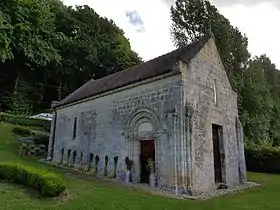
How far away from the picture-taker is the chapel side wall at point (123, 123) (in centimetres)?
1653

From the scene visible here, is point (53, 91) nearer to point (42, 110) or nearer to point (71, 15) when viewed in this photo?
point (42, 110)

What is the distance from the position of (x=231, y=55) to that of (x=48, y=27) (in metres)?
27.3

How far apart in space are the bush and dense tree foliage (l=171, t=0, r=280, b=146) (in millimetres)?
8153

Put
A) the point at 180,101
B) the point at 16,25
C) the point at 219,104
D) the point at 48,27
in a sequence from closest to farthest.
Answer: the point at 180,101 < the point at 219,104 < the point at 16,25 < the point at 48,27

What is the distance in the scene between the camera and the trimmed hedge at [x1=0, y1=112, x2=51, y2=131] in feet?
120

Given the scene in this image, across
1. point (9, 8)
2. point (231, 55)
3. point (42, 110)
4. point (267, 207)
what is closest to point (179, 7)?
point (231, 55)

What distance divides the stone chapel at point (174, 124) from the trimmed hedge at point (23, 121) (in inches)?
623

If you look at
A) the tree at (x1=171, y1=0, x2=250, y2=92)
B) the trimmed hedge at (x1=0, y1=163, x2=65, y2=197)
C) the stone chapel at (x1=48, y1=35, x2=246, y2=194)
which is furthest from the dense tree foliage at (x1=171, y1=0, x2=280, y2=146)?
the trimmed hedge at (x1=0, y1=163, x2=65, y2=197)

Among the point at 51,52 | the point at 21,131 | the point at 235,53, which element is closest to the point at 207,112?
the point at 235,53

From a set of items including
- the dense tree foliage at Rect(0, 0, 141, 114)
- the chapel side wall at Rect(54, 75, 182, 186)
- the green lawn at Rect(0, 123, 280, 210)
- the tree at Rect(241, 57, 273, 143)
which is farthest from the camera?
the dense tree foliage at Rect(0, 0, 141, 114)

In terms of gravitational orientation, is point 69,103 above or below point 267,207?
above

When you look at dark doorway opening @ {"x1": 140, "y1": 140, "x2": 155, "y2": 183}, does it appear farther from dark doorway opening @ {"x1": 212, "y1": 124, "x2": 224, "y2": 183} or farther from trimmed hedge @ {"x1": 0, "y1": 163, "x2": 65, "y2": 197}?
trimmed hedge @ {"x1": 0, "y1": 163, "x2": 65, "y2": 197}

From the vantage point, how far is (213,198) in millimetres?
14039

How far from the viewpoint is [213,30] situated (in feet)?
111
